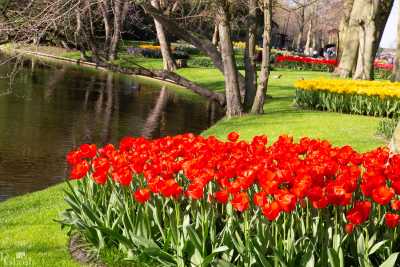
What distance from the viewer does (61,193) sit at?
10.8m

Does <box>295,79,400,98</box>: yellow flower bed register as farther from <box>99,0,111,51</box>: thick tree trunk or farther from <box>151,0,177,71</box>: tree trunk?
<box>151,0,177,71</box>: tree trunk

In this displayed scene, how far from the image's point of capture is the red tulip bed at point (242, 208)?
4.57 m

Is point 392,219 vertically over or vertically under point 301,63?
over

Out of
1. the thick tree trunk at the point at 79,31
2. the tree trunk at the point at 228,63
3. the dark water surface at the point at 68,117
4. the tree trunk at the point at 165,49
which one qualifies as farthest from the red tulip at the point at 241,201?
the tree trunk at the point at 165,49

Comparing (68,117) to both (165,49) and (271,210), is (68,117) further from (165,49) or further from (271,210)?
(165,49)

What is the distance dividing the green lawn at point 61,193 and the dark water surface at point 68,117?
6.55ft

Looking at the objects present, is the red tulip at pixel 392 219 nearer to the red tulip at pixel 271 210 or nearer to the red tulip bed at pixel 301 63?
the red tulip at pixel 271 210

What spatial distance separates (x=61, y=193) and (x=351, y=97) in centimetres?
1315

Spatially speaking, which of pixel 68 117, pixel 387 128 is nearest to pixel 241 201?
pixel 387 128

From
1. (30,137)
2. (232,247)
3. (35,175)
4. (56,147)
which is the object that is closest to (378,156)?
(232,247)

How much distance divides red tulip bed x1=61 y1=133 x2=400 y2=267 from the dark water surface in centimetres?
645

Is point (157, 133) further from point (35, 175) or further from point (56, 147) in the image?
point (35, 175)

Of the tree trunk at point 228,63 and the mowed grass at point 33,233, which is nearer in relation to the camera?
the mowed grass at point 33,233

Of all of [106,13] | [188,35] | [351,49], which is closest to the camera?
[188,35]
